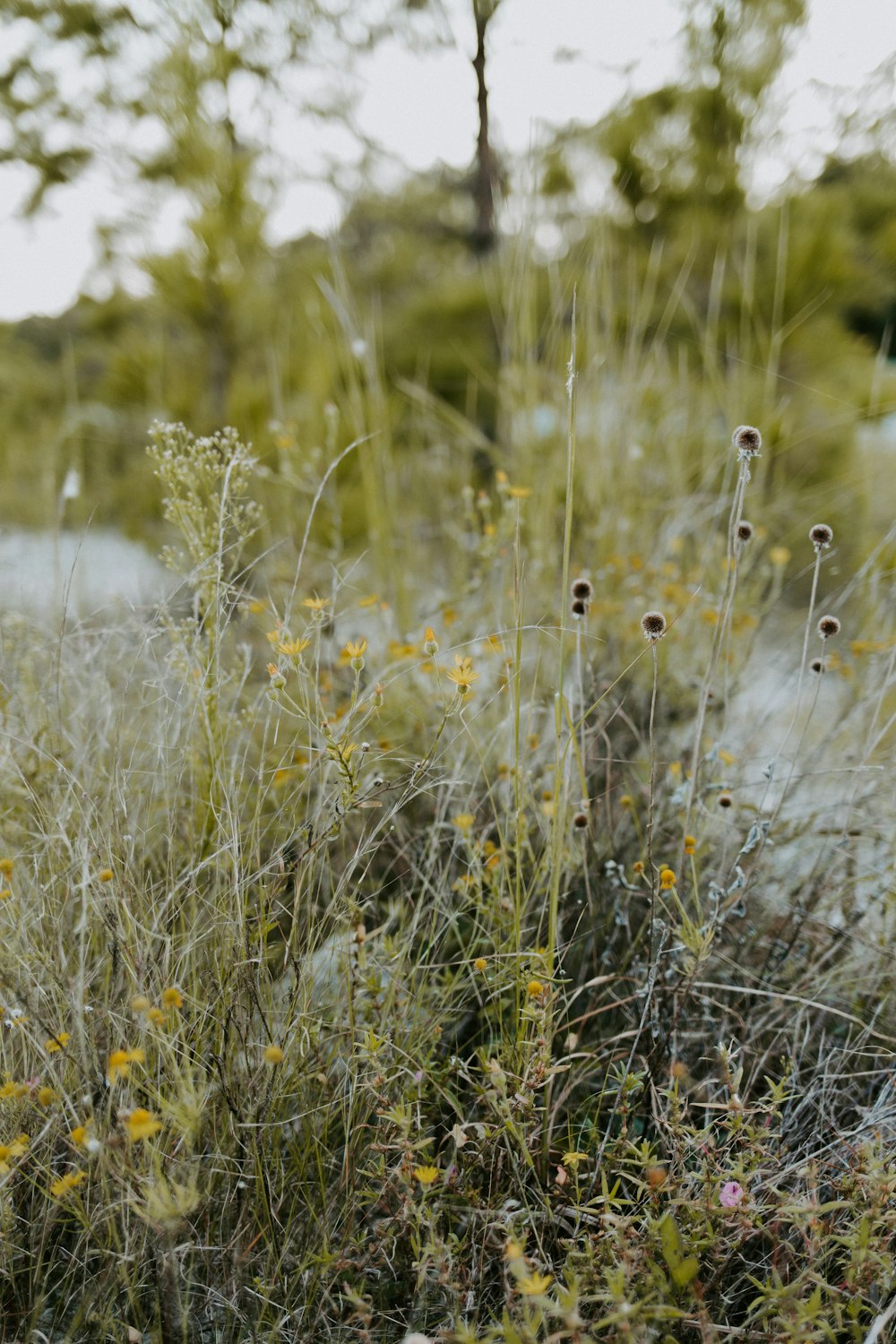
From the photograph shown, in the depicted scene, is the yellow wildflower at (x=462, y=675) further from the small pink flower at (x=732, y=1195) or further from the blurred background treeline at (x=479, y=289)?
the blurred background treeline at (x=479, y=289)

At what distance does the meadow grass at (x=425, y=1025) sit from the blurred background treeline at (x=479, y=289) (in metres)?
0.77

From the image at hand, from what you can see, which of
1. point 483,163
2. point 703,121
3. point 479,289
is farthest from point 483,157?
point 703,121

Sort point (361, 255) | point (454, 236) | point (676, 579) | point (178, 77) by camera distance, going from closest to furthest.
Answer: point (676, 579) < point (178, 77) < point (454, 236) < point (361, 255)

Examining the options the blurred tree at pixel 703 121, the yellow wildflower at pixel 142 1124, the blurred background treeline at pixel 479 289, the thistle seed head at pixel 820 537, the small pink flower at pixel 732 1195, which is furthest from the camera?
the blurred tree at pixel 703 121

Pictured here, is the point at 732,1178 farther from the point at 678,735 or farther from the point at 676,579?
the point at 676,579

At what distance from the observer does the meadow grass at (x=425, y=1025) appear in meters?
0.71

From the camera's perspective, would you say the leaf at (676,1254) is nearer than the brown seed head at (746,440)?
Yes

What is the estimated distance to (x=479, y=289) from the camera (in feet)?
12.7

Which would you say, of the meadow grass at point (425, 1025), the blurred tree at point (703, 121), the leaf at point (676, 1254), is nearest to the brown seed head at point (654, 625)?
the meadow grass at point (425, 1025)

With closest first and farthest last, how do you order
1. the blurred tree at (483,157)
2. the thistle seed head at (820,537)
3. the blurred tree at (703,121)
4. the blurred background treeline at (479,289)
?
the thistle seed head at (820,537)
the blurred background treeline at (479,289)
the blurred tree at (703,121)
the blurred tree at (483,157)

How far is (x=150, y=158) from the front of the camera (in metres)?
3.27

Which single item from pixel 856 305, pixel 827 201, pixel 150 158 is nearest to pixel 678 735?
pixel 827 201

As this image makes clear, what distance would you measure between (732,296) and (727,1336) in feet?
10.2

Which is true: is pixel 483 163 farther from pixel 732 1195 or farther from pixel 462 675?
pixel 732 1195
